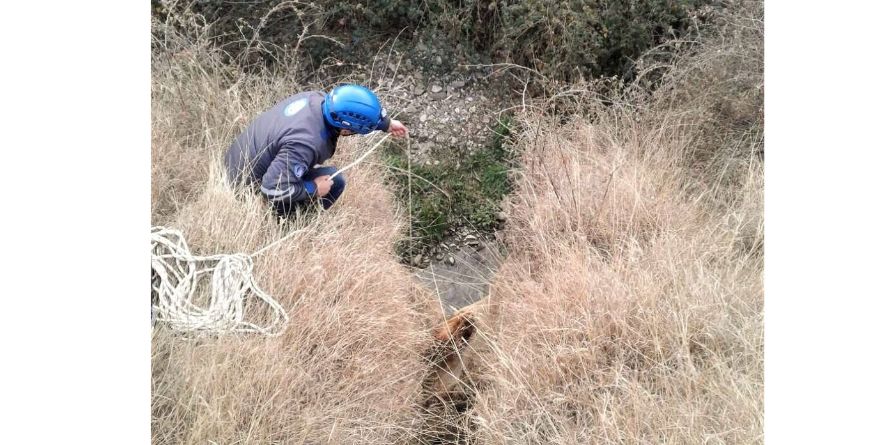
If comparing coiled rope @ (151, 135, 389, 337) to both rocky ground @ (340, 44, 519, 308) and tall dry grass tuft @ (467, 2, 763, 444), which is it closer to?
tall dry grass tuft @ (467, 2, 763, 444)

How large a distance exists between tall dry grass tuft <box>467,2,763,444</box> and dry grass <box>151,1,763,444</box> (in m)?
0.01

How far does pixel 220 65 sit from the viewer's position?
587cm

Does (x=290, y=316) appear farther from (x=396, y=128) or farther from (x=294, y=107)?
(x=396, y=128)

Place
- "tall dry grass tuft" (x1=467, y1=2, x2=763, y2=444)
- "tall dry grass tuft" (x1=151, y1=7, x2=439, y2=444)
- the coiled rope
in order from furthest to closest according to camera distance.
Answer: the coiled rope → "tall dry grass tuft" (x1=467, y1=2, x2=763, y2=444) → "tall dry grass tuft" (x1=151, y1=7, x2=439, y2=444)

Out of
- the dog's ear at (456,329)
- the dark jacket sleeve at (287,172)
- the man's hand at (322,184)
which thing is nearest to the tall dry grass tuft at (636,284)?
the dog's ear at (456,329)

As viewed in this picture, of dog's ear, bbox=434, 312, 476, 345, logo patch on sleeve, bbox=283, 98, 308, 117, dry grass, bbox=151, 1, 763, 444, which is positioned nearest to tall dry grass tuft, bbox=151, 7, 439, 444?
dry grass, bbox=151, 1, 763, 444

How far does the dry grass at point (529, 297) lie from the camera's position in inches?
117

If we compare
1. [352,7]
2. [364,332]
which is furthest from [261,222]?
[352,7]

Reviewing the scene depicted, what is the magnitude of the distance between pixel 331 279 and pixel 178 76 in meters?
2.31

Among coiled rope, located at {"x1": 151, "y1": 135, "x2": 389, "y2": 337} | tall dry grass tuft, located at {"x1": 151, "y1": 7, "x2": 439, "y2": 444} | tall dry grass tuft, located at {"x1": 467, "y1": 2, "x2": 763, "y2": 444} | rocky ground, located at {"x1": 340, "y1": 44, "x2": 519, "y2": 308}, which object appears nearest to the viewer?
tall dry grass tuft, located at {"x1": 151, "y1": 7, "x2": 439, "y2": 444}

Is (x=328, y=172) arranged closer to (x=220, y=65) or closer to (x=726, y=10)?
(x=220, y=65)

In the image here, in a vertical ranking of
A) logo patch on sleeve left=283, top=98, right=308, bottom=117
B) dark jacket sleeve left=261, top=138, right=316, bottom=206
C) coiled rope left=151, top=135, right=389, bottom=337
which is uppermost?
logo patch on sleeve left=283, top=98, right=308, bottom=117

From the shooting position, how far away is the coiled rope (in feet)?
10.4

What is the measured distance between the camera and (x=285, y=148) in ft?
12.9
